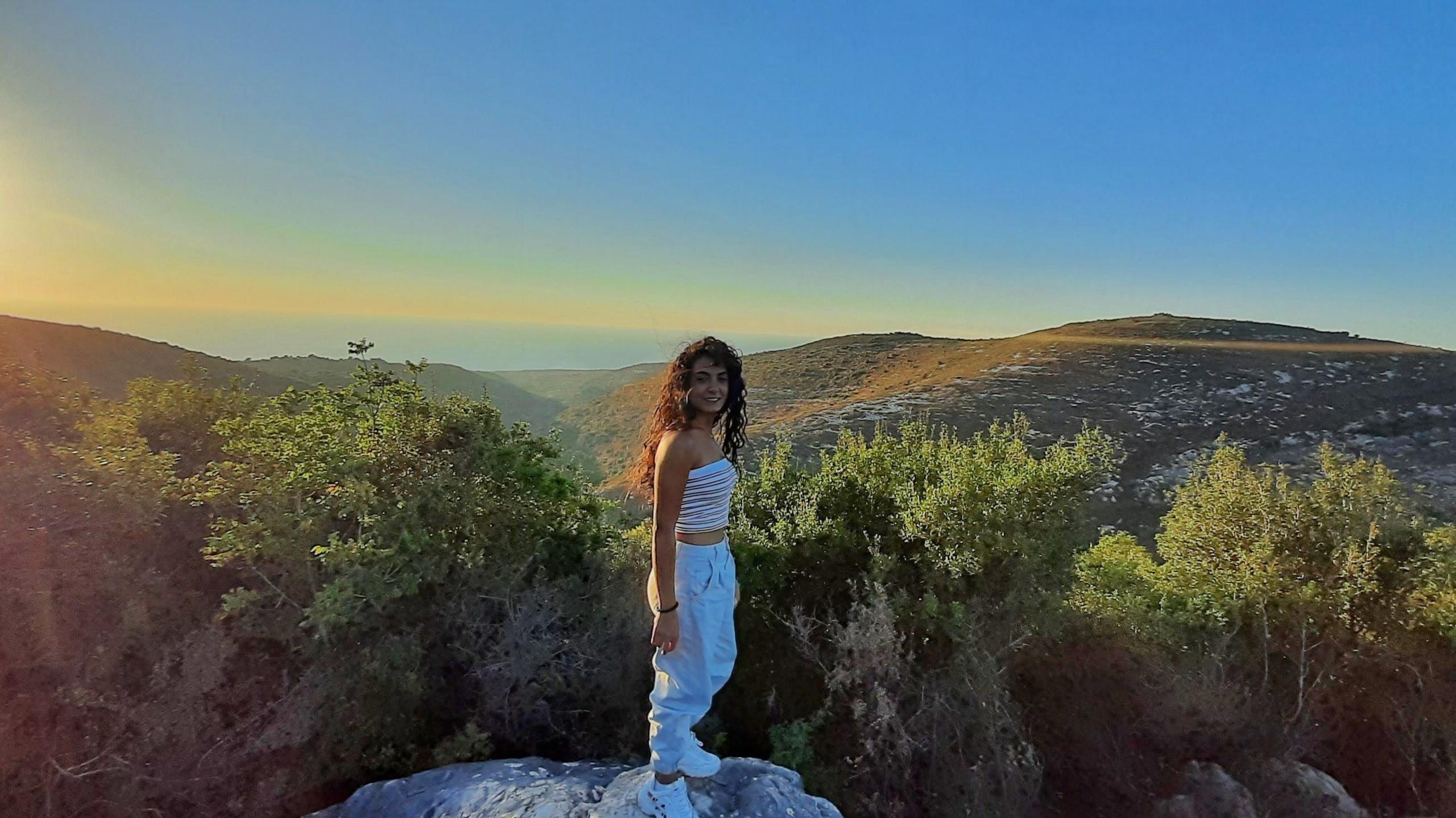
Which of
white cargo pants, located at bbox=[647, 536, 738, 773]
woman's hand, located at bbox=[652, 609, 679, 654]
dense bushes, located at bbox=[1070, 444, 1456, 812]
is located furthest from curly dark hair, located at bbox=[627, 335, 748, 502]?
dense bushes, located at bbox=[1070, 444, 1456, 812]

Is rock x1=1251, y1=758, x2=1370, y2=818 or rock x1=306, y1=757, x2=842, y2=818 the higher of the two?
rock x1=306, y1=757, x2=842, y2=818

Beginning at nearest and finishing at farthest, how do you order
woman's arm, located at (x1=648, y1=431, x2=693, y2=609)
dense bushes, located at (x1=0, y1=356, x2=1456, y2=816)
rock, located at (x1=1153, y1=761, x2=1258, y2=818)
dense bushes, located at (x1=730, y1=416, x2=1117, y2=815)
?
woman's arm, located at (x1=648, y1=431, x2=693, y2=609)
dense bushes, located at (x1=0, y1=356, x2=1456, y2=816)
dense bushes, located at (x1=730, y1=416, x2=1117, y2=815)
rock, located at (x1=1153, y1=761, x2=1258, y2=818)

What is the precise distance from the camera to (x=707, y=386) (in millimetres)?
3156

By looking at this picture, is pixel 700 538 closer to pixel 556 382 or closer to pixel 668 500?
pixel 668 500

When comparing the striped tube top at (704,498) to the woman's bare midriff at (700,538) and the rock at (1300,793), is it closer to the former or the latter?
the woman's bare midriff at (700,538)

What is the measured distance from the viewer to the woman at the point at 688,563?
305 cm

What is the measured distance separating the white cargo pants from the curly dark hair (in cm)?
48

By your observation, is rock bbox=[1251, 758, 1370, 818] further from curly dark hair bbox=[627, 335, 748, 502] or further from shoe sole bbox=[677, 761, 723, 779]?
curly dark hair bbox=[627, 335, 748, 502]

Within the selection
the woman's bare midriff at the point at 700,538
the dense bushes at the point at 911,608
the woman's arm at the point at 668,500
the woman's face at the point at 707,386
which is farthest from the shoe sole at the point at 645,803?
the woman's face at the point at 707,386

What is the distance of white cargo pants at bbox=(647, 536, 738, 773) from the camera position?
125 inches

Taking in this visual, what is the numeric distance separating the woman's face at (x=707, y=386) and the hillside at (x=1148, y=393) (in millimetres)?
8475

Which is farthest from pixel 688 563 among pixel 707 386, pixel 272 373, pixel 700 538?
pixel 272 373

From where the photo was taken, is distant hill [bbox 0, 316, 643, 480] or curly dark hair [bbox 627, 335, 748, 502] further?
distant hill [bbox 0, 316, 643, 480]

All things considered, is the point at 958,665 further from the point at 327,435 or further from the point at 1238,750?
the point at 327,435
